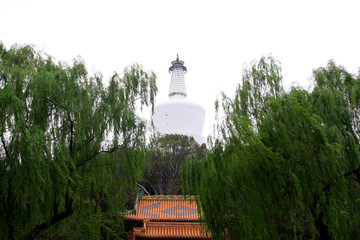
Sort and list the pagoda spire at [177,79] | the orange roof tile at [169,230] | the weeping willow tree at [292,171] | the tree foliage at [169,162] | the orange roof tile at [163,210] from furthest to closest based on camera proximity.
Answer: the pagoda spire at [177,79], the tree foliage at [169,162], the orange roof tile at [163,210], the orange roof tile at [169,230], the weeping willow tree at [292,171]

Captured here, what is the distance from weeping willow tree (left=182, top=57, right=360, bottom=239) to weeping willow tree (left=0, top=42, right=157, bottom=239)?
1.63 m

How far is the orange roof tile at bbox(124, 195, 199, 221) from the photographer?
9.75 meters

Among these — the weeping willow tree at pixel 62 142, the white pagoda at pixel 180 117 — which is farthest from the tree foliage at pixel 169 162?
the weeping willow tree at pixel 62 142

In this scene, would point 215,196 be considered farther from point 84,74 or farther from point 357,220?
point 84,74

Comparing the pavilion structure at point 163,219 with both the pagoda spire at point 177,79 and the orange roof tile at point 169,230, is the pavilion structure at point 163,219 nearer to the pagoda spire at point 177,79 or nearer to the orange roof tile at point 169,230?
the orange roof tile at point 169,230

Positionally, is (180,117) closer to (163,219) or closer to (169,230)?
(163,219)

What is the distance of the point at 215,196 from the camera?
500 centimetres

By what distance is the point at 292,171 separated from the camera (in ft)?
12.7

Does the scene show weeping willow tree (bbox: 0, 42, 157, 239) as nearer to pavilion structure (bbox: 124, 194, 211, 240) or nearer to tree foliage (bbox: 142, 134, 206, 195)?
pavilion structure (bbox: 124, 194, 211, 240)

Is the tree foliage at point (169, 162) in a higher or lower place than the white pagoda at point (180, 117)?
lower

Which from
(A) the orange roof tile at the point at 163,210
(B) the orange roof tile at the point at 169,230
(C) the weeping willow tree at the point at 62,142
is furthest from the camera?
(A) the orange roof tile at the point at 163,210

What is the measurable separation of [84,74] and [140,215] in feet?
19.5

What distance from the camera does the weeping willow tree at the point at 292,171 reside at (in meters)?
3.80

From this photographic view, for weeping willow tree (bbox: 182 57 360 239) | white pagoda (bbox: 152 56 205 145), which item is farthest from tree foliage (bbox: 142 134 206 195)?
weeping willow tree (bbox: 182 57 360 239)
